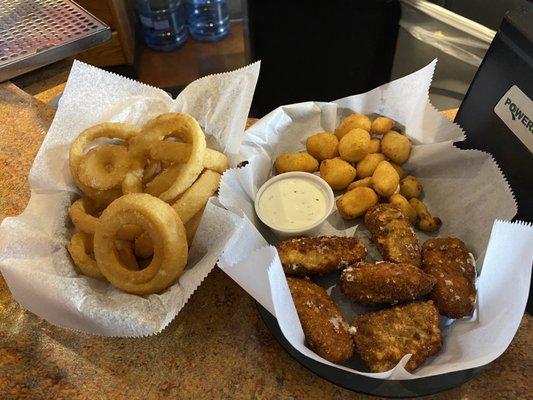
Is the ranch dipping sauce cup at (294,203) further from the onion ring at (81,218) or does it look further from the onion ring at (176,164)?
the onion ring at (81,218)

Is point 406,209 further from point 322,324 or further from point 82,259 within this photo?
point 82,259

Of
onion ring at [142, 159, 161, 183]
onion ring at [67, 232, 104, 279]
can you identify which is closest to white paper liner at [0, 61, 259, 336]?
onion ring at [67, 232, 104, 279]

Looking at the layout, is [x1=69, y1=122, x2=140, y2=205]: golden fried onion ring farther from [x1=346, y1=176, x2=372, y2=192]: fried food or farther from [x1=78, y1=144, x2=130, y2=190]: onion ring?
[x1=346, y1=176, x2=372, y2=192]: fried food

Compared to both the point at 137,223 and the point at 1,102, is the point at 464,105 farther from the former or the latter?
the point at 1,102

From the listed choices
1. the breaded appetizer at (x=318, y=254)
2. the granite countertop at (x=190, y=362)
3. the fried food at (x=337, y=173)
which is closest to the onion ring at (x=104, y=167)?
the granite countertop at (x=190, y=362)

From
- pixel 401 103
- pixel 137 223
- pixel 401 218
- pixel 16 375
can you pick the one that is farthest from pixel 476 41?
pixel 16 375

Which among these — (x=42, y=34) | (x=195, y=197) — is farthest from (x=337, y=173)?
(x=42, y=34)
